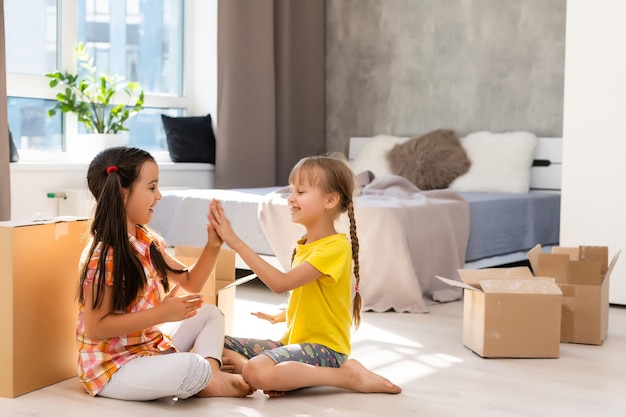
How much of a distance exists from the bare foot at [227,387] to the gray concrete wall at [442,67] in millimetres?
3375

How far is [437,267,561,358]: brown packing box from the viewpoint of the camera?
2738 millimetres

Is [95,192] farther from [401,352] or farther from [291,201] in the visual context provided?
[401,352]

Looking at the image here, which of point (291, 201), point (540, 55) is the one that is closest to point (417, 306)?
point (291, 201)

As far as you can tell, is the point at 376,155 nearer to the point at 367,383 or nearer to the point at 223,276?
the point at 223,276

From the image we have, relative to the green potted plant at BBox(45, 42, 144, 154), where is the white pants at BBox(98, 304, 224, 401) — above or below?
below

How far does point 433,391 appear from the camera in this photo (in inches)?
91.5

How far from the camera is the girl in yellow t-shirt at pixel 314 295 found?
87.0 inches

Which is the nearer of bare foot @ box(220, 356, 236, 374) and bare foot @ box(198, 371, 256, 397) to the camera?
bare foot @ box(198, 371, 256, 397)

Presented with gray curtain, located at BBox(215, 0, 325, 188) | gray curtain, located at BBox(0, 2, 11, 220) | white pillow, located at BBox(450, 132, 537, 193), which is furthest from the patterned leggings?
gray curtain, located at BBox(215, 0, 325, 188)

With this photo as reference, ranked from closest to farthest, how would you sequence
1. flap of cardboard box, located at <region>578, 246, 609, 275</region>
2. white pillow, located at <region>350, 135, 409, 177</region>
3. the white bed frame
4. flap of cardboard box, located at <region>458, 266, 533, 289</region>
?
1. flap of cardboard box, located at <region>458, 266, 533, 289</region>
2. flap of cardboard box, located at <region>578, 246, 609, 275</region>
3. the white bed frame
4. white pillow, located at <region>350, 135, 409, 177</region>

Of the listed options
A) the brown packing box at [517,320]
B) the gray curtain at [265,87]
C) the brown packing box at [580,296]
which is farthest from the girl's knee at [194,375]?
the gray curtain at [265,87]

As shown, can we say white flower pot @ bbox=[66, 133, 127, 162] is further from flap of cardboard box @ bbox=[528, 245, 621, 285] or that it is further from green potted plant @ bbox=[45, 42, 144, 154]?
flap of cardboard box @ bbox=[528, 245, 621, 285]

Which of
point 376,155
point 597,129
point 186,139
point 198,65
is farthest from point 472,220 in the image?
point 198,65

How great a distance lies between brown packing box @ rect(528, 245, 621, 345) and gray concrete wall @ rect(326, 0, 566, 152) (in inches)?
83.8
